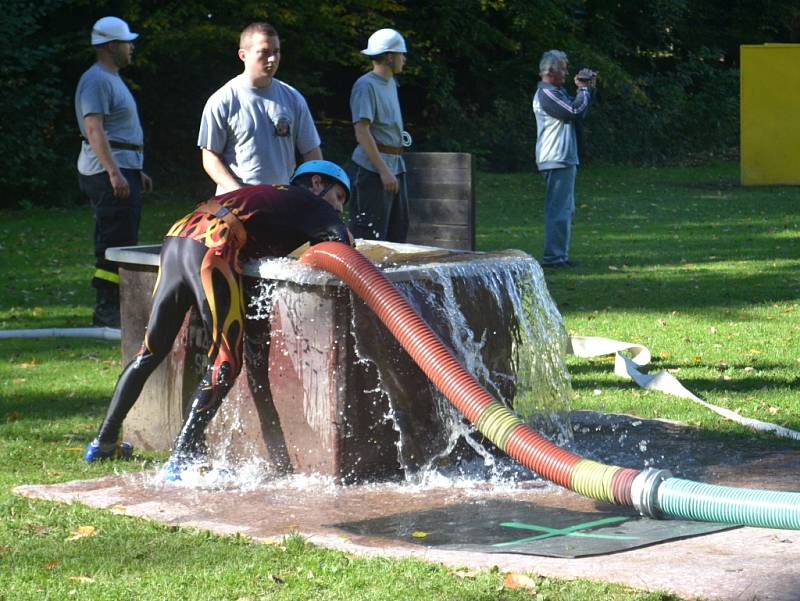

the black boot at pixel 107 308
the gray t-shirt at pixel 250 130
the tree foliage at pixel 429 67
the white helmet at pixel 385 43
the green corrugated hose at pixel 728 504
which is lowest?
the green corrugated hose at pixel 728 504

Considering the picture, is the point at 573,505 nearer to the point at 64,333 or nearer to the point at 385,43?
the point at 385,43

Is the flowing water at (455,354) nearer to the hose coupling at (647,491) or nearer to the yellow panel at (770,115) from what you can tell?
the hose coupling at (647,491)

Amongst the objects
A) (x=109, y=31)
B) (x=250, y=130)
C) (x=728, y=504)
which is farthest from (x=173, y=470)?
(x=109, y=31)

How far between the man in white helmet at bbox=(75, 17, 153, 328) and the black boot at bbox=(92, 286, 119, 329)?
1.8 inches

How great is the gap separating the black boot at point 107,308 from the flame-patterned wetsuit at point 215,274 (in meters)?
4.00

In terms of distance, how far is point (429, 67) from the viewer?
93.1ft

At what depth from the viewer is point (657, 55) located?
1344 inches

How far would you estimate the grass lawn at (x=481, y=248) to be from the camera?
4.36 meters

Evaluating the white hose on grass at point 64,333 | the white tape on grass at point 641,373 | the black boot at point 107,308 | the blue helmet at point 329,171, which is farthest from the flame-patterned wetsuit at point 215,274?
the black boot at point 107,308

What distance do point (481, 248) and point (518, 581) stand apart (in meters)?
11.1

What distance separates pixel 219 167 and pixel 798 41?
31.0m

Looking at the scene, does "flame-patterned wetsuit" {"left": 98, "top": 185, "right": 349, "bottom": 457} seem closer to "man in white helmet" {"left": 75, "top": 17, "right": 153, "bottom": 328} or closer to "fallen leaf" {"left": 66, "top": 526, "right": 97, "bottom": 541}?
"fallen leaf" {"left": 66, "top": 526, "right": 97, "bottom": 541}

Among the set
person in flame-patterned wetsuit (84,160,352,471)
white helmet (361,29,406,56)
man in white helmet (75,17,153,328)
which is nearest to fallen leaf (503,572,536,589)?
person in flame-patterned wetsuit (84,160,352,471)

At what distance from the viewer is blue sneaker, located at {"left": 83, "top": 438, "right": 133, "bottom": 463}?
6.23m
